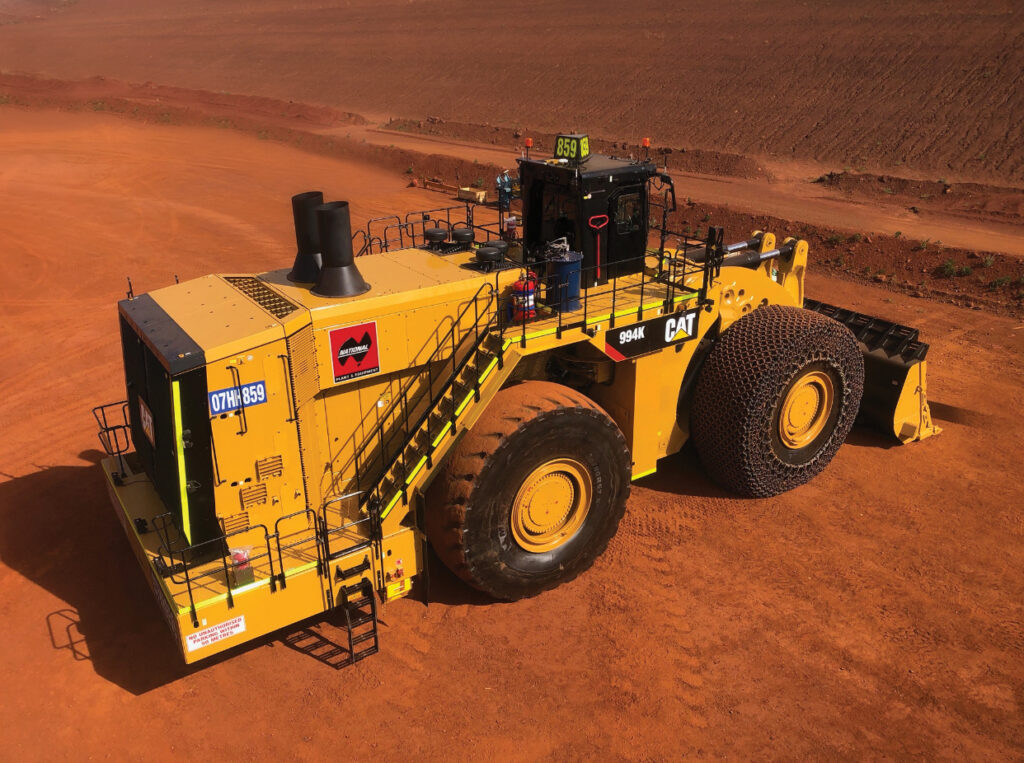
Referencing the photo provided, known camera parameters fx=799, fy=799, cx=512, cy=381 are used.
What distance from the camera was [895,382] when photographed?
11.4 meters

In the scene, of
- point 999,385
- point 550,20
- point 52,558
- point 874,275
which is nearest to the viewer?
point 52,558

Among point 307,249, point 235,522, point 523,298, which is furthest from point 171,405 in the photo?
point 523,298

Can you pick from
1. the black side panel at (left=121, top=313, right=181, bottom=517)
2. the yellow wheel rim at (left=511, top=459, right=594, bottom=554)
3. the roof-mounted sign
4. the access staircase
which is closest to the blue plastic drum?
the access staircase

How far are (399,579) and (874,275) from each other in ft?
52.0

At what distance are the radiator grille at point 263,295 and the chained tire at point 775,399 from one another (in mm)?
5134

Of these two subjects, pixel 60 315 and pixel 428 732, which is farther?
pixel 60 315

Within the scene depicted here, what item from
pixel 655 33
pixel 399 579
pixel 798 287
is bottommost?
pixel 399 579

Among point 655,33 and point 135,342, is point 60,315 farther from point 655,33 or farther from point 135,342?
point 655,33

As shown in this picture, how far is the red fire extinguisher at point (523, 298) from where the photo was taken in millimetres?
8405

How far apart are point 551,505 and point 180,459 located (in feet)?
12.3

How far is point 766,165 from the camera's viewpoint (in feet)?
107

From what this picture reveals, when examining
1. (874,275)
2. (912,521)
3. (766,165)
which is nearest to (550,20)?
(766,165)

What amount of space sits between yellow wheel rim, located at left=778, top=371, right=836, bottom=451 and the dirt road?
786 mm

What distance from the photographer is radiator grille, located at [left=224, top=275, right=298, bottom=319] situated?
768cm
